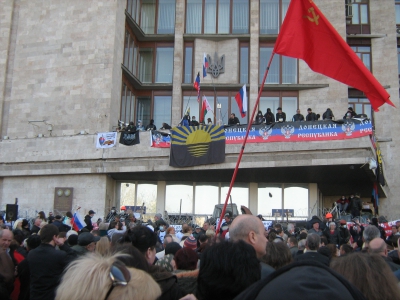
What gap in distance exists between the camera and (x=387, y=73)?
32.7 meters

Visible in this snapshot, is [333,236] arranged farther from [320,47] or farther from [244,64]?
[244,64]

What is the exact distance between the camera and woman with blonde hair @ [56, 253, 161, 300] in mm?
2357

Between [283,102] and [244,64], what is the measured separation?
358 centimetres

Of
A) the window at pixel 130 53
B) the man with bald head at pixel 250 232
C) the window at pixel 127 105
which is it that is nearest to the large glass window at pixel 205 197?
the window at pixel 127 105

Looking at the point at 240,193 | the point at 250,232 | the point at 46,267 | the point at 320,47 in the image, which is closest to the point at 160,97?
the point at 240,193

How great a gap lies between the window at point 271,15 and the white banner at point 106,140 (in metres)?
12.6

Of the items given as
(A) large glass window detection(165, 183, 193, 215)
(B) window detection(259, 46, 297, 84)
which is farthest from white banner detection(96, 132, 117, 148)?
(B) window detection(259, 46, 297, 84)

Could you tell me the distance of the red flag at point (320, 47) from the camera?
912cm

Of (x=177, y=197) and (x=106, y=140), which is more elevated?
(x=106, y=140)

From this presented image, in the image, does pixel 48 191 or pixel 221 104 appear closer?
pixel 48 191

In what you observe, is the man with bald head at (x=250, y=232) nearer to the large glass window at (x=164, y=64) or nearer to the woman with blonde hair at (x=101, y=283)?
the woman with blonde hair at (x=101, y=283)

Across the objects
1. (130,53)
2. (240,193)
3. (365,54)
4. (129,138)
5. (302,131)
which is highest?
(365,54)

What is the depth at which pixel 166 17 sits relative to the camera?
33062mm

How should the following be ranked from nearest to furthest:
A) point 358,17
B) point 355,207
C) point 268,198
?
point 355,207 → point 268,198 → point 358,17
